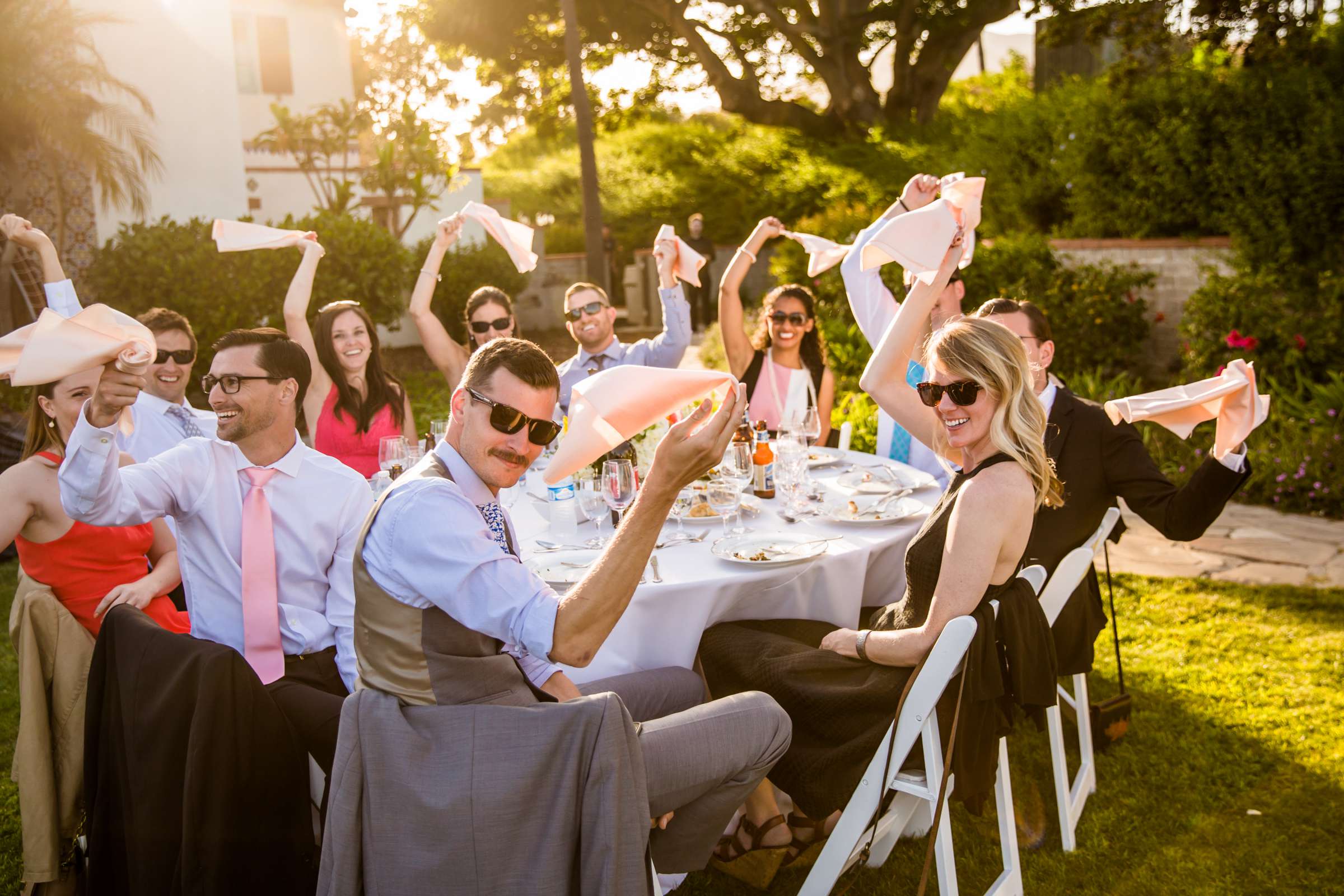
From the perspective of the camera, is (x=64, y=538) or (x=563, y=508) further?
(x=563, y=508)

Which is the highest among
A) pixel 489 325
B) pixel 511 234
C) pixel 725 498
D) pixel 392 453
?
pixel 511 234

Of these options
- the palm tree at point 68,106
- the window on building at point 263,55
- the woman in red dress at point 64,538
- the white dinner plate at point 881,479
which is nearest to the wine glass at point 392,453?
the woman in red dress at point 64,538

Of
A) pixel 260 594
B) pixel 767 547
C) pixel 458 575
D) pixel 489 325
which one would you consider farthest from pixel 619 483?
pixel 489 325

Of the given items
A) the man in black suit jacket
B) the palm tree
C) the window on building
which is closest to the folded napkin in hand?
the man in black suit jacket

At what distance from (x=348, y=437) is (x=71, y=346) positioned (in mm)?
2385

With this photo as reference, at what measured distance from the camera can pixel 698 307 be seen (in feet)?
58.3

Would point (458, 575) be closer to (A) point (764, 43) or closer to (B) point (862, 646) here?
(B) point (862, 646)

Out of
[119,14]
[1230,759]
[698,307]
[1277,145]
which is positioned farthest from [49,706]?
[698,307]

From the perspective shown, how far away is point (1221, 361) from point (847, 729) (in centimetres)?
683

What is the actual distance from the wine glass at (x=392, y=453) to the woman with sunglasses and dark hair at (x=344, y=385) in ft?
2.51

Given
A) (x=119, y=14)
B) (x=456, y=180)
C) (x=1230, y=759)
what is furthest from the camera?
(x=456, y=180)

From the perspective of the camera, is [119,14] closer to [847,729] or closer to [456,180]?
[456,180]

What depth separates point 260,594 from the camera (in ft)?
10.3

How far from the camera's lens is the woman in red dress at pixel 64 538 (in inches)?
124
